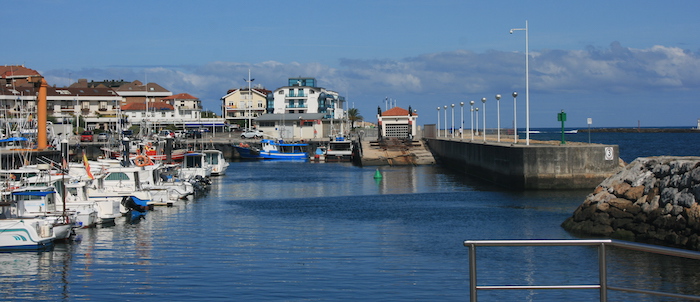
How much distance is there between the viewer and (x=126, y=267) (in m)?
22.2

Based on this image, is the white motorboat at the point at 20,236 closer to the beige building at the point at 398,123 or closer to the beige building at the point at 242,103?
the beige building at the point at 398,123

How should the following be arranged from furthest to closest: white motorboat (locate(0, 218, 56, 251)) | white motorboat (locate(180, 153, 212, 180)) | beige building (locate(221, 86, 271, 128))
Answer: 1. beige building (locate(221, 86, 271, 128))
2. white motorboat (locate(180, 153, 212, 180))
3. white motorboat (locate(0, 218, 56, 251))

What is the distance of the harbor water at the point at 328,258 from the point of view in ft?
60.7

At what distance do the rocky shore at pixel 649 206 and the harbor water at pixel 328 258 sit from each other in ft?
4.07

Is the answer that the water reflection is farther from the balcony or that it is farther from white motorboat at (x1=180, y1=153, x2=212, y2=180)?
the balcony

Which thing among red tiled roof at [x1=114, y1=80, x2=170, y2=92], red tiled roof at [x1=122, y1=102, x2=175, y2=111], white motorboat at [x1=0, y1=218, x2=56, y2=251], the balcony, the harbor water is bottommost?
the harbor water

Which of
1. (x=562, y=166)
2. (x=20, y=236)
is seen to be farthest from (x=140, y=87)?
(x=20, y=236)

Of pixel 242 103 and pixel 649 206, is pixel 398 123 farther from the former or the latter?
pixel 649 206

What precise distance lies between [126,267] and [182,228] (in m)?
8.49

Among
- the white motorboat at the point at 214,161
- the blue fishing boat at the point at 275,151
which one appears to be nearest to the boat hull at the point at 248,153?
the blue fishing boat at the point at 275,151

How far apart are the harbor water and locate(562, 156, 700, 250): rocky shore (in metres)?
1.24

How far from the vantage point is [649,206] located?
81.2 ft

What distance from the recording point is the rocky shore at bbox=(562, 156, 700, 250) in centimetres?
2275

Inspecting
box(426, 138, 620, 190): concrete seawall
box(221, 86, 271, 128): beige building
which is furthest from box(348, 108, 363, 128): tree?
box(426, 138, 620, 190): concrete seawall
